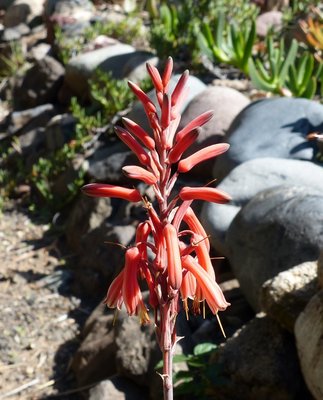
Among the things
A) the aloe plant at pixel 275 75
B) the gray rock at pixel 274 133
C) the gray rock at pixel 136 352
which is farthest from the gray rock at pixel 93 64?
the gray rock at pixel 136 352

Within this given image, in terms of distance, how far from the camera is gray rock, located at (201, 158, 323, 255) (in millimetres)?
4664

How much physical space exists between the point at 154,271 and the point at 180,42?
6.45 m

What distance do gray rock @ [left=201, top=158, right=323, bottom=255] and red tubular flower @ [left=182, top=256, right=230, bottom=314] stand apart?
2.54 metres

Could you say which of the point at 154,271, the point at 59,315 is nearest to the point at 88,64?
the point at 59,315

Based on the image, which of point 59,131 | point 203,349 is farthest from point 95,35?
point 203,349

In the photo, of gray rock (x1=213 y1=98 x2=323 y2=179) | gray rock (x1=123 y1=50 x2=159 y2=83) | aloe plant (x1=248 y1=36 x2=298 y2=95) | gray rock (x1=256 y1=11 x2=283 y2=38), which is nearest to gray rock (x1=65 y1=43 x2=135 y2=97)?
gray rock (x1=123 y1=50 x2=159 y2=83)

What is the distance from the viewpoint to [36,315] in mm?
5664

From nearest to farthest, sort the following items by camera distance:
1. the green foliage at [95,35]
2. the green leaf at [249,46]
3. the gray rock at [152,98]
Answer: the green leaf at [249,46] → the gray rock at [152,98] → the green foliage at [95,35]

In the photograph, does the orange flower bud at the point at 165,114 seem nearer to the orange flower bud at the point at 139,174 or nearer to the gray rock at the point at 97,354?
the orange flower bud at the point at 139,174

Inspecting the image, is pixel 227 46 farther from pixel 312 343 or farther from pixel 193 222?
pixel 193 222

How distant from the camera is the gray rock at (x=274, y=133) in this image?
204 inches

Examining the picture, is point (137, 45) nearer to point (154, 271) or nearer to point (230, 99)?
point (230, 99)

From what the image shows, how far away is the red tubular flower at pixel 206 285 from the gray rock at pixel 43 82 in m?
7.37

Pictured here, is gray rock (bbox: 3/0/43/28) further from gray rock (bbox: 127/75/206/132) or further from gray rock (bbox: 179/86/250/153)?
gray rock (bbox: 179/86/250/153)
